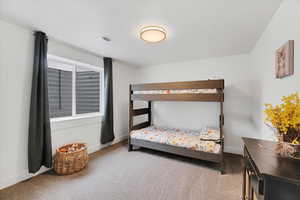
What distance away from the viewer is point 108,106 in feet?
10.6

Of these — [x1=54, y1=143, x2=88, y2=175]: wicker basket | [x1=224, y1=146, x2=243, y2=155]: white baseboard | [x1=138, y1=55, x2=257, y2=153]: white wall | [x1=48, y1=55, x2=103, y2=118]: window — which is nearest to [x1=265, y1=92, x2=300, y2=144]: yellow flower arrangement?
[x1=138, y1=55, x2=257, y2=153]: white wall

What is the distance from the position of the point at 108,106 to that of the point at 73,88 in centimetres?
85

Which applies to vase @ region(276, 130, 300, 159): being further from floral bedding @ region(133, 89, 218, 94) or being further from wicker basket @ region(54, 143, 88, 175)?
wicker basket @ region(54, 143, 88, 175)

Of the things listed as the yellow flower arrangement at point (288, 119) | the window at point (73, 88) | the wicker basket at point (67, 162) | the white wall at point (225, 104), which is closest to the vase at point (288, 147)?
the yellow flower arrangement at point (288, 119)

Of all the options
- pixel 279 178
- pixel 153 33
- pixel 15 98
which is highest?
pixel 153 33

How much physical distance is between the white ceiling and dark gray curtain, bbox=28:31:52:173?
34 cm

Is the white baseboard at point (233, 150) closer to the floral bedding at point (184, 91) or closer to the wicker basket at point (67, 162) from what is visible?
the floral bedding at point (184, 91)

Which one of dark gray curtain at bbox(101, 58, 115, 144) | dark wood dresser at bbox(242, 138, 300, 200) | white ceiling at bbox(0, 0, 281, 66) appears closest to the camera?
dark wood dresser at bbox(242, 138, 300, 200)

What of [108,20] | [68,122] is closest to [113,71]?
Answer: [68,122]

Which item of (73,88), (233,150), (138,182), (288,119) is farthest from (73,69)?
(233,150)

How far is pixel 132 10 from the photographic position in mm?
1503

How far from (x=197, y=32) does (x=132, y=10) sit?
41.0 inches

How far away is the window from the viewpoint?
250cm

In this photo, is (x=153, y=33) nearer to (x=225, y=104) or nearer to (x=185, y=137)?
(x=185, y=137)
